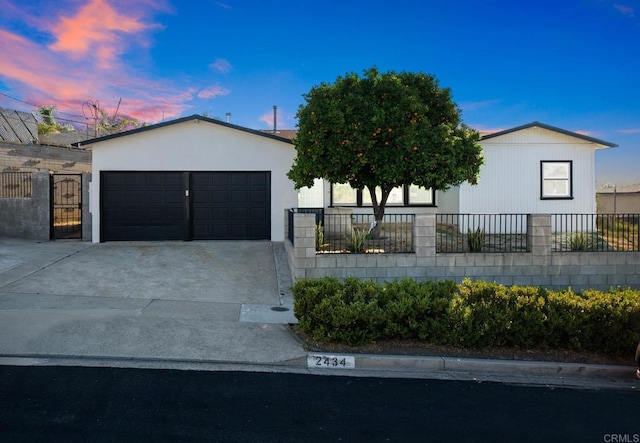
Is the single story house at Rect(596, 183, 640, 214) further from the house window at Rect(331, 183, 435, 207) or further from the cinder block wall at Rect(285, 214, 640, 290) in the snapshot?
the cinder block wall at Rect(285, 214, 640, 290)

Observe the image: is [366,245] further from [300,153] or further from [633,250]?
[633,250]

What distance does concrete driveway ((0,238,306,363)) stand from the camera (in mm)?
6262

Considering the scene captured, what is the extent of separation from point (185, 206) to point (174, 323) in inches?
317

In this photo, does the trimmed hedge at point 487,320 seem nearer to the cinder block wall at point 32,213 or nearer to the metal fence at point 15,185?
the cinder block wall at point 32,213

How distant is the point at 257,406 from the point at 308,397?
1.95ft

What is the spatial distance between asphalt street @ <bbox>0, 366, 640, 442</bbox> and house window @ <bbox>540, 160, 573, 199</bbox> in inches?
473

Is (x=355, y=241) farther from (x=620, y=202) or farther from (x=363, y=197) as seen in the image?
(x=620, y=202)

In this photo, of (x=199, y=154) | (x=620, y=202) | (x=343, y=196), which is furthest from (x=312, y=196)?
(x=620, y=202)

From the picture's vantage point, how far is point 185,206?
14.8 metres

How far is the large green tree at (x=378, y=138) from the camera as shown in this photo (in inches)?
436

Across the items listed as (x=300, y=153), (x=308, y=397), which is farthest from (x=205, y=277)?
(x=308, y=397)

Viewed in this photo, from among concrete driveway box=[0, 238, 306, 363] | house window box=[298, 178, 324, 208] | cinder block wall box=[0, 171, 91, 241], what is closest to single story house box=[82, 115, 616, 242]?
concrete driveway box=[0, 238, 306, 363]

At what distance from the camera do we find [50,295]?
879 cm

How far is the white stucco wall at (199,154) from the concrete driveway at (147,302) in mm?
1759
